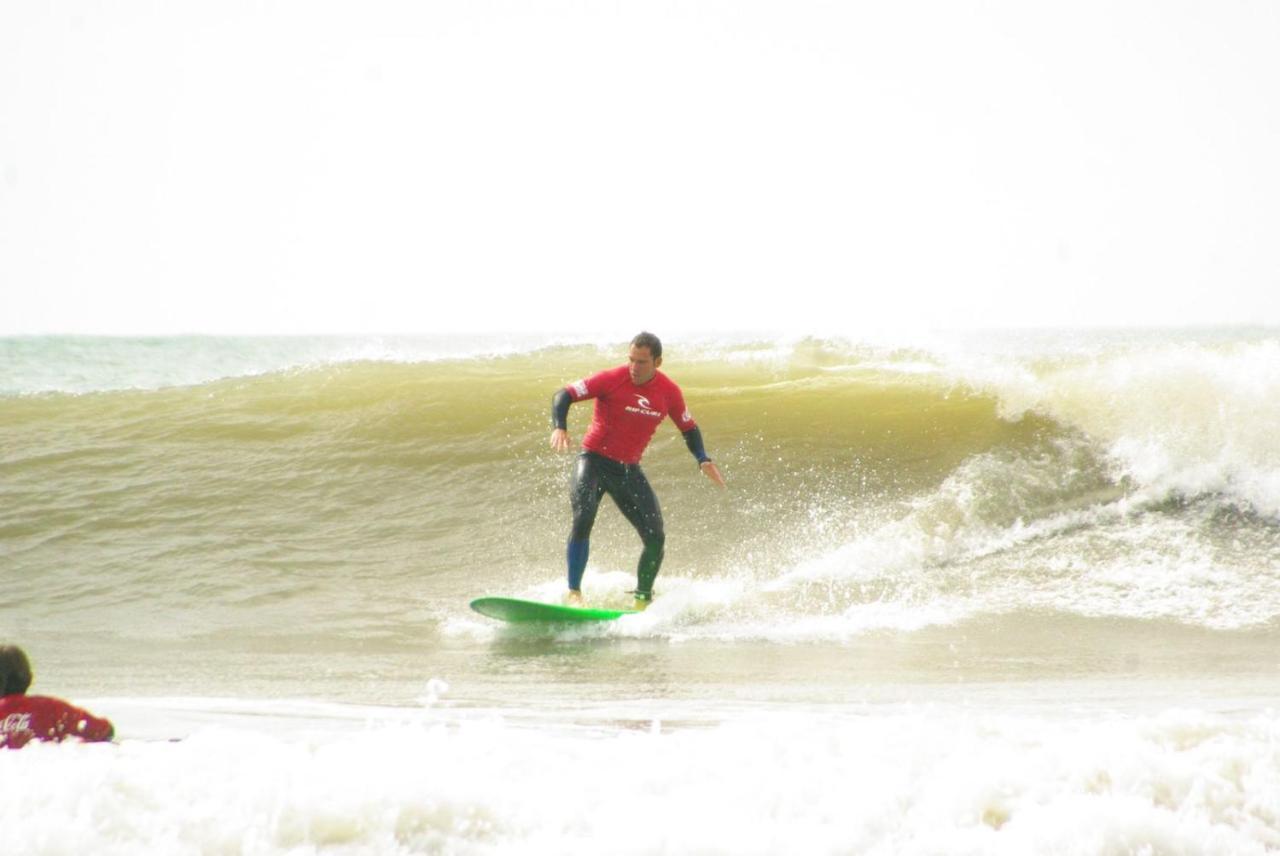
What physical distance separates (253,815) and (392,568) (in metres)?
5.77

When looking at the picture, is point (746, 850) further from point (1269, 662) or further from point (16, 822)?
point (1269, 662)

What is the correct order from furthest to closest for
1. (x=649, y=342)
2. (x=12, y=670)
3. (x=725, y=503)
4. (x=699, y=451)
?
1. (x=725, y=503)
2. (x=699, y=451)
3. (x=649, y=342)
4. (x=12, y=670)

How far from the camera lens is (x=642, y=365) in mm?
6895

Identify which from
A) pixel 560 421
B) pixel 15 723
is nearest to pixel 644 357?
pixel 560 421

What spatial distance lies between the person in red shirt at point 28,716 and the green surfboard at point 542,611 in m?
3.29

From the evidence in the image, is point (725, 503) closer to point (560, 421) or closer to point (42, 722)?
point (560, 421)

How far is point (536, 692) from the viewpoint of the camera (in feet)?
17.0

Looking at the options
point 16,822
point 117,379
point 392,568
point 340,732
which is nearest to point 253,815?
point 16,822

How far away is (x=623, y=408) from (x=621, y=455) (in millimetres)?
313

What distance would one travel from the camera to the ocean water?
10.00 ft

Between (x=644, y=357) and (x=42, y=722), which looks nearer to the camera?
(x=42, y=722)

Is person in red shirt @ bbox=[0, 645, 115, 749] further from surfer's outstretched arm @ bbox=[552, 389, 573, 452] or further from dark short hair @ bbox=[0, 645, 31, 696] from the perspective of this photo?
surfer's outstretched arm @ bbox=[552, 389, 573, 452]

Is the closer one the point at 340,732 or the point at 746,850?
the point at 746,850

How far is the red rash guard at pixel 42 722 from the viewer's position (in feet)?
10.6
